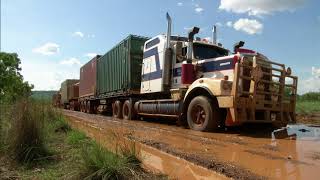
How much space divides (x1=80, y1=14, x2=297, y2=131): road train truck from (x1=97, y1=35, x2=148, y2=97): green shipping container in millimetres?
42

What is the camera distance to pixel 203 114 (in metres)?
11.7

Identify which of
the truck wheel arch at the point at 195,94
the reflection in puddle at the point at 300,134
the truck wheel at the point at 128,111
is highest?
the truck wheel arch at the point at 195,94

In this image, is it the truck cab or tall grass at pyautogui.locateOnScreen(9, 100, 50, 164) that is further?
the truck cab

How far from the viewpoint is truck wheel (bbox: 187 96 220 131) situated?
11227 millimetres

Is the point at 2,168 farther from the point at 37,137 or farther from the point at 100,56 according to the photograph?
the point at 100,56

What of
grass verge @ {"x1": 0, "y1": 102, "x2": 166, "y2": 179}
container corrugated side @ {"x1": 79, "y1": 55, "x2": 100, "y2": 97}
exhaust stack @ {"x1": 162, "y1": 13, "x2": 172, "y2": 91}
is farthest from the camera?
container corrugated side @ {"x1": 79, "y1": 55, "x2": 100, "y2": 97}

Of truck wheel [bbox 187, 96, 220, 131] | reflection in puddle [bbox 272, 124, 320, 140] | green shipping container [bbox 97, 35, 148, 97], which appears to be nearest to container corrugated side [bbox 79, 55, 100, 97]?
green shipping container [bbox 97, 35, 148, 97]

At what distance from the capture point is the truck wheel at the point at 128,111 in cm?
1770

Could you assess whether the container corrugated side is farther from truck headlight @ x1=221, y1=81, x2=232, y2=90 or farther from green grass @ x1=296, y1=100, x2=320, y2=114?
truck headlight @ x1=221, y1=81, x2=232, y2=90

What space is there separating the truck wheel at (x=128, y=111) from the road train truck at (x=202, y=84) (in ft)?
0.14

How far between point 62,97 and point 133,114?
27.4 metres

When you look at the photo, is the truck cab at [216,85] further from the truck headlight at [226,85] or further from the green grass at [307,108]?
the green grass at [307,108]

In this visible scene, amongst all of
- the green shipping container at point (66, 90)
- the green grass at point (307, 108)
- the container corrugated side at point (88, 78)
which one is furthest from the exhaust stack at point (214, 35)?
the green shipping container at point (66, 90)

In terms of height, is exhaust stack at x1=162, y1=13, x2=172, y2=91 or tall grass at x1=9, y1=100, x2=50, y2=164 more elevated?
exhaust stack at x1=162, y1=13, x2=172, y2=91
